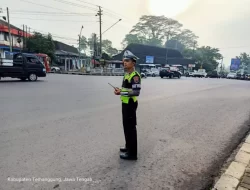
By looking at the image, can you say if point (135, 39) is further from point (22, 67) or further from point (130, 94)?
point (130, 94)

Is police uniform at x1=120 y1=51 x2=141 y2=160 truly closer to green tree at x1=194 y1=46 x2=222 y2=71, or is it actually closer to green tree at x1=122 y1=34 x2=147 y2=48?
green tree at x1=194 y1=46 x2=222 y2=71

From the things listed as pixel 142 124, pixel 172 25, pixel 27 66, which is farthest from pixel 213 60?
pixel 142 124

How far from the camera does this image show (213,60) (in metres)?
64.8

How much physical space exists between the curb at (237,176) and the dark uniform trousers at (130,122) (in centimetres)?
127

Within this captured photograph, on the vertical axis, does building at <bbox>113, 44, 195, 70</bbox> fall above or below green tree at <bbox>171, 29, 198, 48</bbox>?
below

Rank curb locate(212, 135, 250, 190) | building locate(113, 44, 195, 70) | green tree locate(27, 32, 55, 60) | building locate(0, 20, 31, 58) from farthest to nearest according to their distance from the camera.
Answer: building locate(113, 44, 195, 70), green tree locate(27, 32, 55, 60), building locate(0, 20, 31, 58), curb locate(212, 135, 250, 190)

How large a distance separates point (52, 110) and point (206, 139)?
4.41m

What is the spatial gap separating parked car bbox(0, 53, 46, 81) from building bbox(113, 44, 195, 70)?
116 feet

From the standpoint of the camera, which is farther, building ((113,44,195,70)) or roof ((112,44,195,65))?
roof ((112,44,195,65))

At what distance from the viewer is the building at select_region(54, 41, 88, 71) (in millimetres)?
46703

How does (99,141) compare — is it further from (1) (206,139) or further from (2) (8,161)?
(1) (206,139)

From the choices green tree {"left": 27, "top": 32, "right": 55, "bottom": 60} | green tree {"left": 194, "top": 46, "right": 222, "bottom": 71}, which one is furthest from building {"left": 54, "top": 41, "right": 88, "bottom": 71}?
green tree {"left": 194, "top": 46, "right": 222, "bottom": 71}

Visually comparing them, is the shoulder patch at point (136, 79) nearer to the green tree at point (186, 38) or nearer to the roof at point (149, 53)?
the roof at point (149, 53)

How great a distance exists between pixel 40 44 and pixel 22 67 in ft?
87.7
